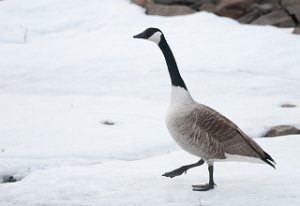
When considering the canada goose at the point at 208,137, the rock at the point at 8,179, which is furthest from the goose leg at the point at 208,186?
the rock at the point at 8,179

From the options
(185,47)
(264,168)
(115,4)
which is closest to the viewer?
(264,168)

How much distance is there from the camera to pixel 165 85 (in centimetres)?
1113

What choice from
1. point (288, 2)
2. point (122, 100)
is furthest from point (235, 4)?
point (122, 100)

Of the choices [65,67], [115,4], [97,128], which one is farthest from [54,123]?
[115,4]

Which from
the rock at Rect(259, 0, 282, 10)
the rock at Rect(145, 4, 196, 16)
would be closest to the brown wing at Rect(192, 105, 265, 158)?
the rock at Rect(145, 4, 196, 16)

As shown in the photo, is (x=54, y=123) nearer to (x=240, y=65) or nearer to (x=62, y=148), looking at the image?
(x=62, y=148)

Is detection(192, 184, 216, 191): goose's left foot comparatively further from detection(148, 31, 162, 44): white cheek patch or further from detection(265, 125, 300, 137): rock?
detection(265, 125, 300, 137): rock

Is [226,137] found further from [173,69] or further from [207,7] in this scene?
[207,7]

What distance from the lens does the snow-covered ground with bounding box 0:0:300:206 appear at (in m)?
6.14

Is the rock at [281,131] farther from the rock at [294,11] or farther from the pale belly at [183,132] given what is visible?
the rock at [294,11]

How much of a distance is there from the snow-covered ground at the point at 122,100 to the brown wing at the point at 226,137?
405 mm

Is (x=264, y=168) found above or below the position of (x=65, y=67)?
above

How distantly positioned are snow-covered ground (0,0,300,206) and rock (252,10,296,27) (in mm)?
560

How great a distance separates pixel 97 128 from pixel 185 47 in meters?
4.70
